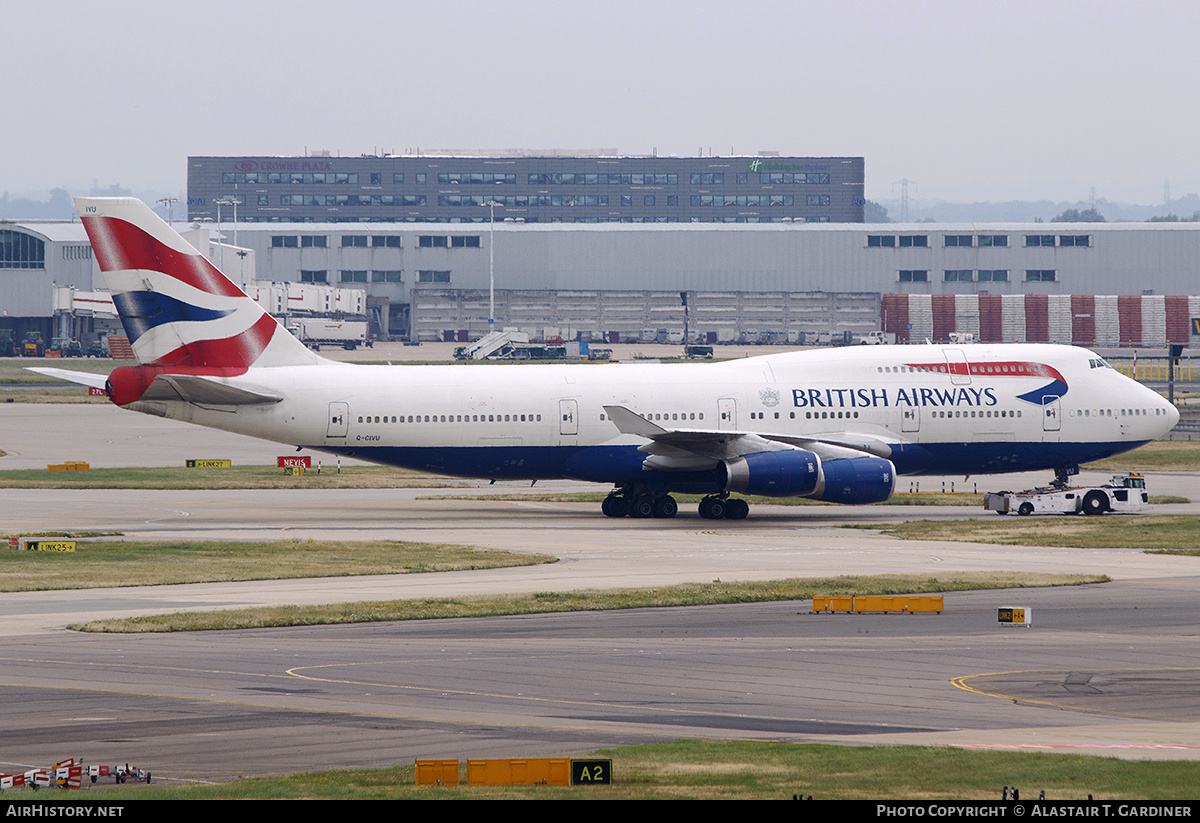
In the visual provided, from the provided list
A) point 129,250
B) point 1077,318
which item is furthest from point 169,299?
point 1077,318

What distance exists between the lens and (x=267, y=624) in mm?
27797

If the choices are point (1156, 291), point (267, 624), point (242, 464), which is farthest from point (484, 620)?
point (1156, 291)

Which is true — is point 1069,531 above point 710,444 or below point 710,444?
below

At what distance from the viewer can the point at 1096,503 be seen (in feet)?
158

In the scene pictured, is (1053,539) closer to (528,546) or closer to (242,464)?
(528,546)

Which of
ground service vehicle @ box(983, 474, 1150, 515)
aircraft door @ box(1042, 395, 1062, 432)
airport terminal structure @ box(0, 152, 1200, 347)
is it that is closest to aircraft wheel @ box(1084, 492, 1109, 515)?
ground service vehicle @ box(983, 474, 1150, 515)

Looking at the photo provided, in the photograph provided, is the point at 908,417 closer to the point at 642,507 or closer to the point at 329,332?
the point at 642,507

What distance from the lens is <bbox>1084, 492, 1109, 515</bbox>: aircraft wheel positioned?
48125mm

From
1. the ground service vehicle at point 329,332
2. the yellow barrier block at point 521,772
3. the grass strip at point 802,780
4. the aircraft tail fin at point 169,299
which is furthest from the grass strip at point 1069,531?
the ground service vehicle at point 329,332

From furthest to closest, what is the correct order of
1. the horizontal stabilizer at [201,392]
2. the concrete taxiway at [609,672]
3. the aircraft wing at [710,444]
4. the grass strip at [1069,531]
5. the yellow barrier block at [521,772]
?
1. the aircraft wing at [710,444]
2. the horizontal stabilizer at [201,392]
3. the grass strip at [1069,531]
4. the concrete taxiway at [609,672]
5. the yellow barrier block at [521,772]

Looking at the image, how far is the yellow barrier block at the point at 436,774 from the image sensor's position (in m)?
15.8

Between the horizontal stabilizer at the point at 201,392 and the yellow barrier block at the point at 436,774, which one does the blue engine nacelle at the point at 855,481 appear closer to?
the horizontal stabilizer at the point at 201,392

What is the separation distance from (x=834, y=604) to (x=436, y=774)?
15624 millimetres

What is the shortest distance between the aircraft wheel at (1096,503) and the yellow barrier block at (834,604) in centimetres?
2159
